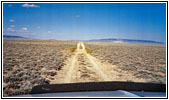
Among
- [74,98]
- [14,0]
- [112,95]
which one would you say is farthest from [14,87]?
[112,95]

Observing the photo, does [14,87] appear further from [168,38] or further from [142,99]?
[168,38]

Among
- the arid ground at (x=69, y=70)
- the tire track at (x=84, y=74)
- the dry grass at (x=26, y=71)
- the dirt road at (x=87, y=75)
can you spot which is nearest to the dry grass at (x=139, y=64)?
the arid ground at (x=69, y=70)

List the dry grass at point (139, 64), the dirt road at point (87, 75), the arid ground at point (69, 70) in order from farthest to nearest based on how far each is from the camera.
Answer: the dry grass at point (139, 64)
the dirt road at point (87, 75)
the arid ground at point (69, 70)

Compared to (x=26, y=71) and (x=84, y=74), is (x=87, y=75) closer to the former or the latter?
(x=84, y=74)

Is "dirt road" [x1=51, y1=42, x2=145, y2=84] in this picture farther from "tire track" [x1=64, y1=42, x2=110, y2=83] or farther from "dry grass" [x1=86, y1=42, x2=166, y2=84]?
"dry grass" [x1=86, y1=42, x2=166, y2=84]

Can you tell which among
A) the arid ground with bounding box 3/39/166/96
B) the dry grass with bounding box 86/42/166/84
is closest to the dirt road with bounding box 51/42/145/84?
the arid ground with bounding box 3/39/166/96

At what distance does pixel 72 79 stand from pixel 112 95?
14.2 ft

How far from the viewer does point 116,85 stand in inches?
170

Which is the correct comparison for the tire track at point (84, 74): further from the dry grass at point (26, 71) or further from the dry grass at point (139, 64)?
the dry grass at point (139, 64)

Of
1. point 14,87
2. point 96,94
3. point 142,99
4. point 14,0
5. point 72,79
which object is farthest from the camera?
point 72,79

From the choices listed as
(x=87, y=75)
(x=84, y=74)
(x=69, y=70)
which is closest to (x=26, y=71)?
(x=69, y=70)

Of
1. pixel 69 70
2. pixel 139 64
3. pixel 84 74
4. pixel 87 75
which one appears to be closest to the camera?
pixel 87 75

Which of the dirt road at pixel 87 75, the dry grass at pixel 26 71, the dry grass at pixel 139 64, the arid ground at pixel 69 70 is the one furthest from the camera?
the dry grass at pixel 139 64

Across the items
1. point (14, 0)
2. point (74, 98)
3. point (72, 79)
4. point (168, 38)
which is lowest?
point (72, 79)
